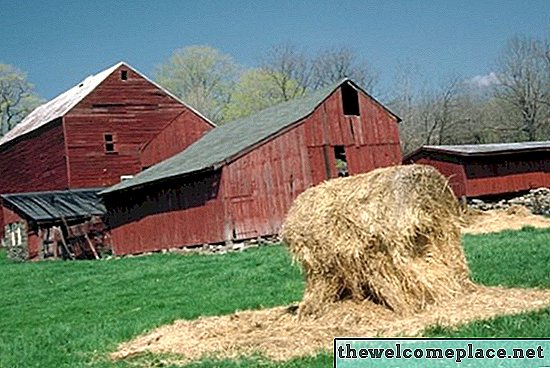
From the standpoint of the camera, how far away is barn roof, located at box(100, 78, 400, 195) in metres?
27.7

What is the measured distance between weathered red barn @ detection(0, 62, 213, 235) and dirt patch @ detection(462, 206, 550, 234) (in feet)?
57.2

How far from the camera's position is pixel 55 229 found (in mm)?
34750

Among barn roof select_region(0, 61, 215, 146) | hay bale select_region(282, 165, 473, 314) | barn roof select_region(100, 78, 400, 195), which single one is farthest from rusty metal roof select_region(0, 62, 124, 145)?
hay bale select_region(282, 165, 473, 314)

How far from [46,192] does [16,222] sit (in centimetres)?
263

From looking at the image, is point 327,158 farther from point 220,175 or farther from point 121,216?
point 121,216

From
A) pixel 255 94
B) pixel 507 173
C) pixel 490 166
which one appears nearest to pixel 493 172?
pixel 490 166

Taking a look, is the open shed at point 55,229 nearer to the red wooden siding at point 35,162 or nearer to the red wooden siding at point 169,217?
the red wooden siding at point 169,217

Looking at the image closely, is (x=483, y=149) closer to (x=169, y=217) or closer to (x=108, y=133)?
(x=169, y=217)

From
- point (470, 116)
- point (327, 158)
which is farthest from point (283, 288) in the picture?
point (470, 116)

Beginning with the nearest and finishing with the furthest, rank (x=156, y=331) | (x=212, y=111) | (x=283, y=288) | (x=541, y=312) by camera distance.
Answer: (x=541, y=312), (x=156, y=331), (x=283, y=288), (x=212, y=111)

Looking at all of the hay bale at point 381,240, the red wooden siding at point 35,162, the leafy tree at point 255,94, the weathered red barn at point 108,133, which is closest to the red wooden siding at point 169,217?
the weathered red barn at point 108,133

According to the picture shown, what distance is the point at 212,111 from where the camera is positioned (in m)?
78.1

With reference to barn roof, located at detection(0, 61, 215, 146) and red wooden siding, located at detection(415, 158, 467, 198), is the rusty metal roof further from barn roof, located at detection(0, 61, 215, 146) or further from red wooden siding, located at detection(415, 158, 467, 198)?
red wooden siding, located at detection(415, 158, 467, 198)

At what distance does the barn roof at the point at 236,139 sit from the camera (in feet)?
90.9
